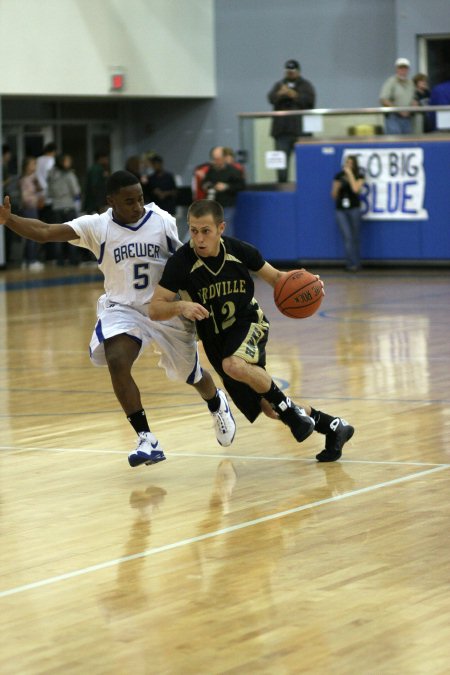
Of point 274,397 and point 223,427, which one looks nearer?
point 274,397

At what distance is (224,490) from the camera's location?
701 centimetres

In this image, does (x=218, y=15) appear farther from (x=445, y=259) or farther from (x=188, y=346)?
(x=188, y=346)

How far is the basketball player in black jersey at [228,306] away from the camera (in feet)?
Answer: 23.7

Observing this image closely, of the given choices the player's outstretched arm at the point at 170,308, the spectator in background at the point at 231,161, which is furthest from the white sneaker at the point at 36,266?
the player's outstretched arm at the point at 170,308

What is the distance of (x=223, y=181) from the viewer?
71.0ft

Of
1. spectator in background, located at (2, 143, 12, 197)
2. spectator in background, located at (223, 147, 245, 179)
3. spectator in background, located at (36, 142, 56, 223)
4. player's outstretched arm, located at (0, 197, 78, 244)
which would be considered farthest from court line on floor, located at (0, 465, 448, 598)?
spectator in background, located at (2, 143, 12, 197)

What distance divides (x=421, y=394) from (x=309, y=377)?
1.22 metres

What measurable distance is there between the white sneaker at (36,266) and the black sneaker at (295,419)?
1628 cm

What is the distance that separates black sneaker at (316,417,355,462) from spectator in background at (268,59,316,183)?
14298 mm

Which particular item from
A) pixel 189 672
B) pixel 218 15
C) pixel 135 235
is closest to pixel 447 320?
pixel 135 235

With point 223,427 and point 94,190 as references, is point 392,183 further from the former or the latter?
point 223,427

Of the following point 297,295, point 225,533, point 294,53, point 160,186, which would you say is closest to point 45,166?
point 160,186

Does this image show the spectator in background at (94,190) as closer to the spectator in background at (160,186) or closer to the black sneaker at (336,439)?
the spectator in background at (160,186)

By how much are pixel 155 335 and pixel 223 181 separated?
14179 millimetres
